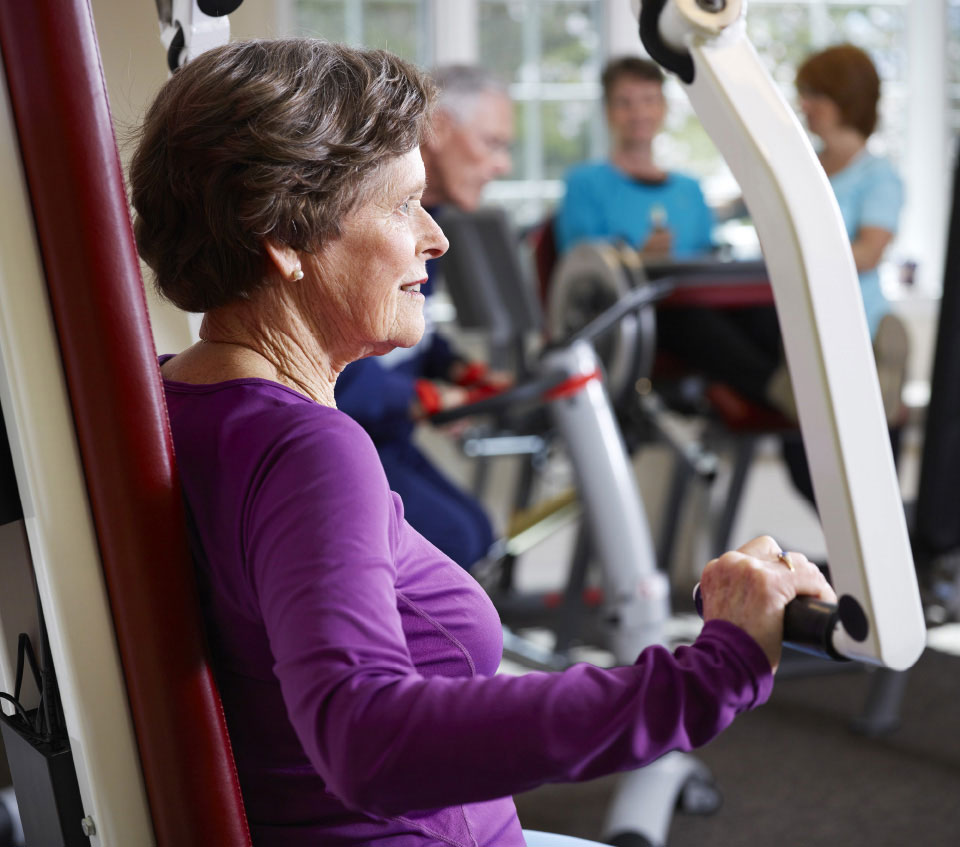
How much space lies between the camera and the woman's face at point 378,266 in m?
0.85

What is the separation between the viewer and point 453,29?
13.8 ft

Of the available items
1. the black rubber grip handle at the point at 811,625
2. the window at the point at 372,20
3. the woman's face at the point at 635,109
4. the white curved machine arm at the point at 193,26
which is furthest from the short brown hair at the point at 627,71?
the black rubber grip handle at the point at 811,625

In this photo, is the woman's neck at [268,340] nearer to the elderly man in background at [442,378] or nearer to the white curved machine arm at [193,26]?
the white curved machine arm at [193,26]

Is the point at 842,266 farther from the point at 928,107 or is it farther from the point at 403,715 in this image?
the point at 928,107

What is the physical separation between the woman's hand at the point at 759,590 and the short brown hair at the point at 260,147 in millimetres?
371

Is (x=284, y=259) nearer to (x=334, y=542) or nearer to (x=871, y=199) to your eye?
(x=334, y=542)

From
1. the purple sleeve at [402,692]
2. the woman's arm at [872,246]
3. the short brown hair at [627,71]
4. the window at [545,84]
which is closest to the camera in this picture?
the purple sleeve at [402,692]

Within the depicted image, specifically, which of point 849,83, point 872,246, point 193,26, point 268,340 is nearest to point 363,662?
point 268,340

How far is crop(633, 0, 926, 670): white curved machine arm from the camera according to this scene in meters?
0.67

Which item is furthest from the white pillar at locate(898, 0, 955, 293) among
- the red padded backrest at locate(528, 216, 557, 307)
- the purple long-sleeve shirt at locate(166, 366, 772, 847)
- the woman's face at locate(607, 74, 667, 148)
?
the purple long-sleeve shirt at locate(166, 366, 772, 847)

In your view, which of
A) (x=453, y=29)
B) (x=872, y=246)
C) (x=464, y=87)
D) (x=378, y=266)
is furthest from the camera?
(x=453, y=29)

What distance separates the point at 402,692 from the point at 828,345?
0.32m

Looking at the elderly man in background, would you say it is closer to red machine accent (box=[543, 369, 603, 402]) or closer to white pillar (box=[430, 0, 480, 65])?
red machine accent (box=[543, 369, 603, 402])

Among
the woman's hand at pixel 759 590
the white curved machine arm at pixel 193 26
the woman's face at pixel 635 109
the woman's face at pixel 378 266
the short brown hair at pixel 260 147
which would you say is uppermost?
the white curved machine arm at pixel 193 26
